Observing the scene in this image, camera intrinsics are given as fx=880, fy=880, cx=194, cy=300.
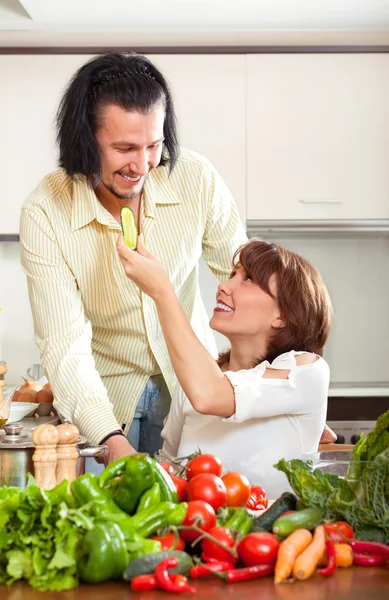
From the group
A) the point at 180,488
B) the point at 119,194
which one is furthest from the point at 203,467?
the point at 119,194

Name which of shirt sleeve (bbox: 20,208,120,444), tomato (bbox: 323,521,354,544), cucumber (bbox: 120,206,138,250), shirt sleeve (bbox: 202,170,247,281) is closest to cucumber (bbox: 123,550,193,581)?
tomato (bbox: 323,521,354,544)

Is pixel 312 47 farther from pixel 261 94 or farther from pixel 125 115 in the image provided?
pixel 125 115

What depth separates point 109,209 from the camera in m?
2.35

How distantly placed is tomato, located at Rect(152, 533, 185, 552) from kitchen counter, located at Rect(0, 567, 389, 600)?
54mm

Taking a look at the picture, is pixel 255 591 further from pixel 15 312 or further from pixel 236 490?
pixel 15 312

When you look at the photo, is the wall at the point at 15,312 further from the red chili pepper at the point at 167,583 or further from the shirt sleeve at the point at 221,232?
the red chili pepper at the point at 167,583

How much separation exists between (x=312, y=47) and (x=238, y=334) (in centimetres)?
202

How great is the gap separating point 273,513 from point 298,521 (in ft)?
0.19

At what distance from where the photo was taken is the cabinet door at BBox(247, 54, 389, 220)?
3709 mm

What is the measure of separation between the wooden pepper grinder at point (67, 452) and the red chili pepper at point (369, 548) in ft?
1.54

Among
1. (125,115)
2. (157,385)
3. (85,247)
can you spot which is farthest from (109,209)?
(157,385)

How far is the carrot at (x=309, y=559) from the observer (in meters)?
1.08

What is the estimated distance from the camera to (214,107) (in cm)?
371

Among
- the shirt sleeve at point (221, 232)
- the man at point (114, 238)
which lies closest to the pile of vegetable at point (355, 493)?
the man at point (114, 238)
